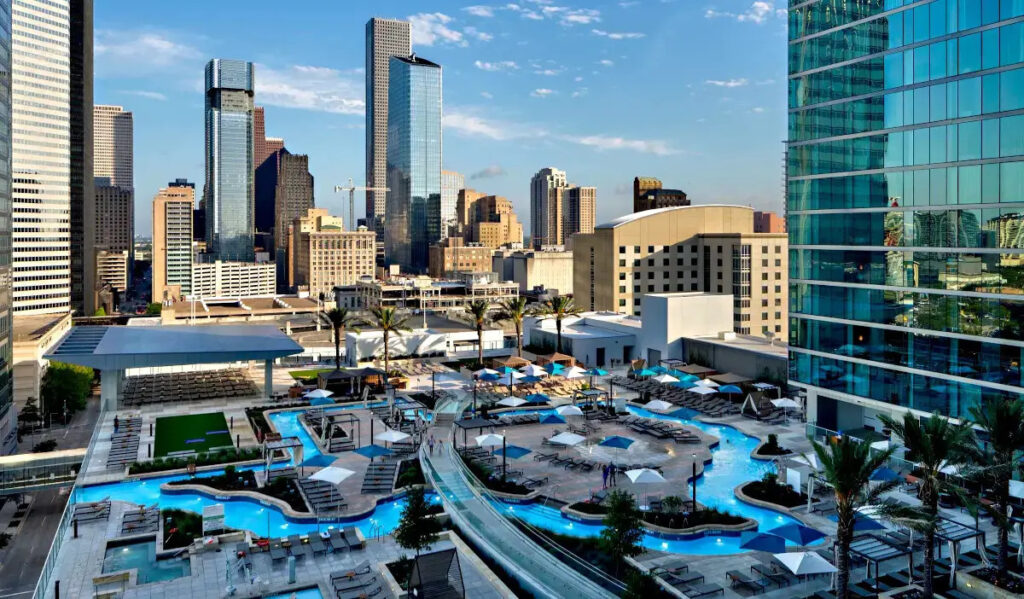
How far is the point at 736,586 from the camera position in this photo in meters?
22.5

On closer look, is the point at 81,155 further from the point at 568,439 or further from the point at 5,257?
the point at 568,439

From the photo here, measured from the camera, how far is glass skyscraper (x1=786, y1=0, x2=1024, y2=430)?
32.1m

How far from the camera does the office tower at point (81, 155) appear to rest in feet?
497

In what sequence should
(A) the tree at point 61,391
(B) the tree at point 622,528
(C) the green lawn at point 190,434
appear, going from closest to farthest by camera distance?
1. (B) the tree at point 622,528
2. (C) the green lawn at point 190,434
3. (A) the tree at point 61,391

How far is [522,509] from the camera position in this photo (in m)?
31.2

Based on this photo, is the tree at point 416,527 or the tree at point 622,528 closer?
the tree at point 622,528

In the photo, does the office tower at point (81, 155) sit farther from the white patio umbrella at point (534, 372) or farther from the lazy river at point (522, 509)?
the lazy river at point (522, 509)

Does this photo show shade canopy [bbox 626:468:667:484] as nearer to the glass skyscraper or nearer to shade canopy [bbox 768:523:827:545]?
shade canopy [bbox 768:523:827:545]

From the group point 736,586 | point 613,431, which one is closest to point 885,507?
point 736,586

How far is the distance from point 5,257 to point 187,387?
16447mm

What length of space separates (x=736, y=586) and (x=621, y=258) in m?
76.6

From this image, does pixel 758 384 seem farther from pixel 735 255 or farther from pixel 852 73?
pixel 735 255

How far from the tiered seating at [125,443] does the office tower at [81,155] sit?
396 ft

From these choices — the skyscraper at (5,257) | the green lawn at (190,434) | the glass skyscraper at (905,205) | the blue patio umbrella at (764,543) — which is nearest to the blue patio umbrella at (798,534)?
the blue patio umbrella at (764,543)
